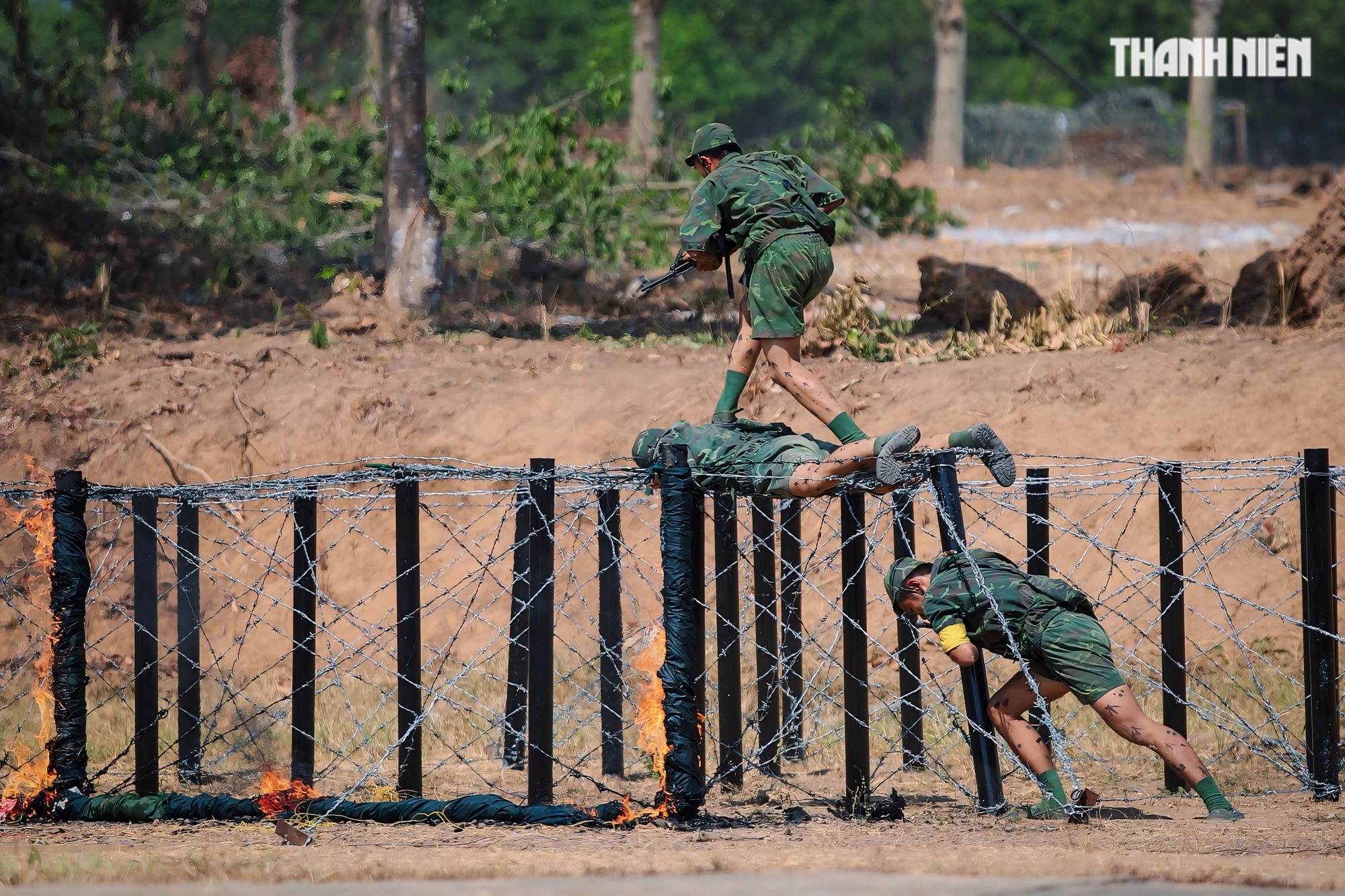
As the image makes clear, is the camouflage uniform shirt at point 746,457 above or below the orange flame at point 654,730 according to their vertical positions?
above

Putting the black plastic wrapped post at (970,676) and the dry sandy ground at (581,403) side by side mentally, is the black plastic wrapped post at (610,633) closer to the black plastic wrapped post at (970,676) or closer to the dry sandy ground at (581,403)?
the black plastic wrapped post at (970,676)

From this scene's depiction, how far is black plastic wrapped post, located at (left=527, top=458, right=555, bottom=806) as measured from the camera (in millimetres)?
6402

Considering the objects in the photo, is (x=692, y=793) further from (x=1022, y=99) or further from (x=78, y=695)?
(x=1022, y=99)

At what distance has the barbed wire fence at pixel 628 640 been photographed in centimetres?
658

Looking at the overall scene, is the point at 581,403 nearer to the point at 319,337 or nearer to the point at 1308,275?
the point at 319,337

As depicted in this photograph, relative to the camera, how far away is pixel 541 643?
21.2 feet

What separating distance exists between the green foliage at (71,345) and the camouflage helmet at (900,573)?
8024mm

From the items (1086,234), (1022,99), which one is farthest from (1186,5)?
(1086,234)

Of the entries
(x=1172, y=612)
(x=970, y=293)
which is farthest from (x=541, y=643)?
(x=970, y=293)

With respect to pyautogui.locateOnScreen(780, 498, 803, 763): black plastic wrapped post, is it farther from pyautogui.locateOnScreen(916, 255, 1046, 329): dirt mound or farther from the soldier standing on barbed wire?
pyautogui.locateOnScreen(916, 255, 1046, 329): dirt mound

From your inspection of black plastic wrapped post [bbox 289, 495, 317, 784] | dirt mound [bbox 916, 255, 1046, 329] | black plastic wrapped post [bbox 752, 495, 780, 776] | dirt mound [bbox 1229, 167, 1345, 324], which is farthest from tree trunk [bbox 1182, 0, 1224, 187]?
black plastic wrapped post [bbox 289, 495, 317, 784]

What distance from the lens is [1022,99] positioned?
39.5m

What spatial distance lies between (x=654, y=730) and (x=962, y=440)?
5.75ft

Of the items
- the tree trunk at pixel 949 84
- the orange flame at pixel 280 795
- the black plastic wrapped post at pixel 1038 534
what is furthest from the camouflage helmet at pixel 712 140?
the tree trunk at pixel 949 84
